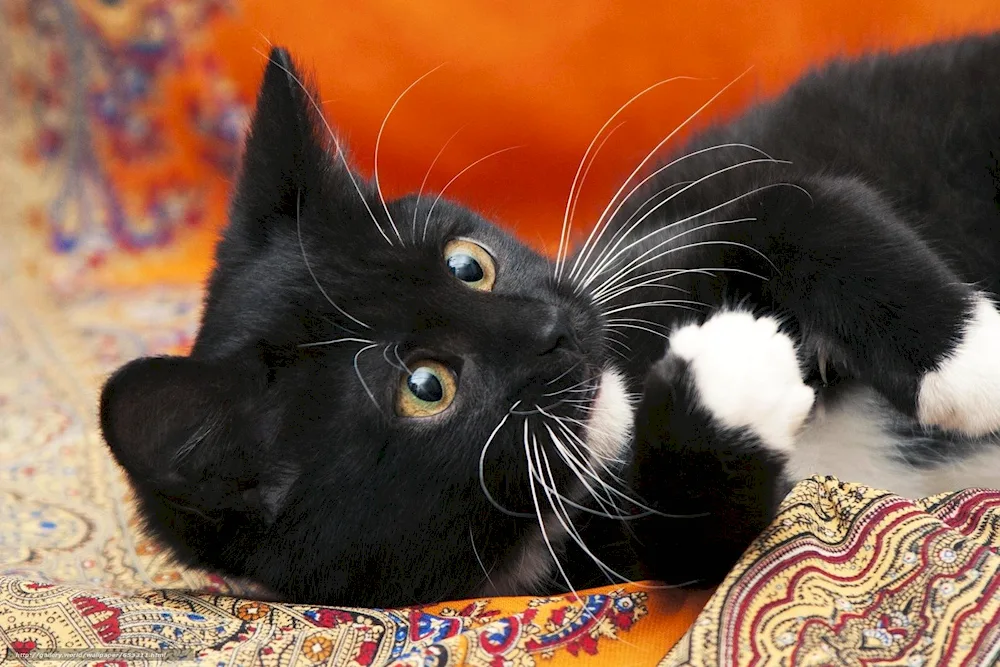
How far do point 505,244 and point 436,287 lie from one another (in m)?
0.21

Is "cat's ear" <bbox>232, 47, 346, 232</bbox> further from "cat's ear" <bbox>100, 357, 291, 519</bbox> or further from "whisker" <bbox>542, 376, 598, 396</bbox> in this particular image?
→ "whisker" <bbox>542, 376, 598, 396</bbox>

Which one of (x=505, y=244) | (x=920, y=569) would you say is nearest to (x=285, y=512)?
(x=505, y=244)

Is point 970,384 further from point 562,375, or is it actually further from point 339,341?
point 339,341

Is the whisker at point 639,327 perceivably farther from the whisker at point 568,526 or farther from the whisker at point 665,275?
the whisker at point 568,526

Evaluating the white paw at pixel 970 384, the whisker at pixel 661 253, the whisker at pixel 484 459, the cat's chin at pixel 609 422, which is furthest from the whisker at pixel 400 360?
the white paw at pixel 970 384

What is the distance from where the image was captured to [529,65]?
1973 millimetres

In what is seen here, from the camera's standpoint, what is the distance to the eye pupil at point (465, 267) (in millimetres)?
1152

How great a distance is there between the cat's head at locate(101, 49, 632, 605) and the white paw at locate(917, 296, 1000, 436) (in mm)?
362

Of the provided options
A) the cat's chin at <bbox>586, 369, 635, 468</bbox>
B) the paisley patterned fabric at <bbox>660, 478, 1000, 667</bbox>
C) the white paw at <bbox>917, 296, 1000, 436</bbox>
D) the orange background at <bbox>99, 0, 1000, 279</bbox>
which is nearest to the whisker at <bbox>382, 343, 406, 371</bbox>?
the cat's chin at <bbox>586, 369, 635, 468</bbox>

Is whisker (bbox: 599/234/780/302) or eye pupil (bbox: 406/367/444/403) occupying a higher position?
whisker (bbox: 599/234/780/302)

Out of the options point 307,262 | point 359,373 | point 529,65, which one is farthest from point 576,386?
point 529,65

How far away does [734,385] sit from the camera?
37.7 inches

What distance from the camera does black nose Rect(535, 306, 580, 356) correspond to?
103 centimetres

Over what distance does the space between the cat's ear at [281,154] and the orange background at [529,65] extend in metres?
0.62
